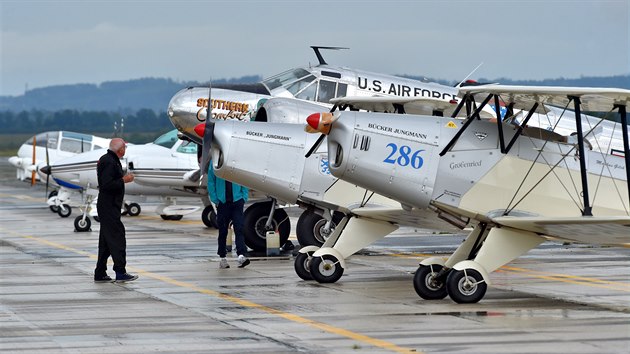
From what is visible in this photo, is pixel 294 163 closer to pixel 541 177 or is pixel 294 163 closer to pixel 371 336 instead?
pixel 541 177

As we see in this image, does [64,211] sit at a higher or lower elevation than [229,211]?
lower

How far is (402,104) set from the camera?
52.7 ft

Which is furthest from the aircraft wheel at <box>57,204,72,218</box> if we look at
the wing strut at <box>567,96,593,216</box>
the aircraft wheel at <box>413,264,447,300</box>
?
the wing strut at <box>567,96,593,216</box>

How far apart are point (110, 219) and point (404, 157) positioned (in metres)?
4.20

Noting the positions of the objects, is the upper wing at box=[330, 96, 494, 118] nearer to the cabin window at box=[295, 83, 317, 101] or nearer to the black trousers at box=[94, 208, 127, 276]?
the black trousers at box=[94, 208, 127, 276]

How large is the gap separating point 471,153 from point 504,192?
547 mm

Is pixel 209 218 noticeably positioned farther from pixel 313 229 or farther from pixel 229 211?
pixel 229 211

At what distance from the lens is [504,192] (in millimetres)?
13547

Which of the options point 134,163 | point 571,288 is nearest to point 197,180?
point 134,163

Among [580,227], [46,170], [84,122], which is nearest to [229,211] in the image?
[580,227]

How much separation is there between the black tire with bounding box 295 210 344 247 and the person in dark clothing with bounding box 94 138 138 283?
3.98 metres

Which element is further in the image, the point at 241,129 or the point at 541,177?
the point at 241,129

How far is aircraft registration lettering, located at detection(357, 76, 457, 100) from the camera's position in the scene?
2061cm

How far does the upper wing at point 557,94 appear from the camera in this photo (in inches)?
504
